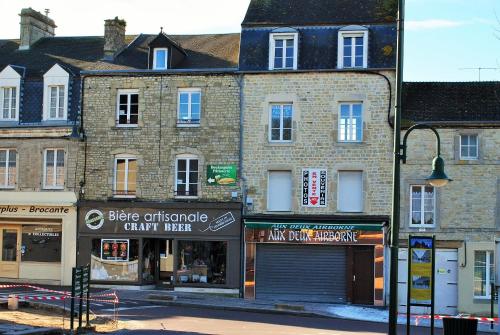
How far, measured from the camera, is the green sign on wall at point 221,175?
86.1 ft

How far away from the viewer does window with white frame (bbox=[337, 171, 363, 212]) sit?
25547 mm

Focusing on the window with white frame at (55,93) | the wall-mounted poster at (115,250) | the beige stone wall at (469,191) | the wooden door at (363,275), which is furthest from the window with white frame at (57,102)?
the beige stone wall at (469,191)

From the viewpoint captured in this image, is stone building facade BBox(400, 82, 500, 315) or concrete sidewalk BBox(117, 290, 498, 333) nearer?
concrete sidewalk BBox(117, 290, 498, 333)

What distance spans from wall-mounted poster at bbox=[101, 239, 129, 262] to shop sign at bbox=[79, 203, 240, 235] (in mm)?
454

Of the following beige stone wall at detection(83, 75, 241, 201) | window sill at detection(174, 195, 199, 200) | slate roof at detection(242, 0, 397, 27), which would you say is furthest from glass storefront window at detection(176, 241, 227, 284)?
slate roof at detection(242, 0, 397, 27)

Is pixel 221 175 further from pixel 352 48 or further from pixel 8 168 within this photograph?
pixel 8 168

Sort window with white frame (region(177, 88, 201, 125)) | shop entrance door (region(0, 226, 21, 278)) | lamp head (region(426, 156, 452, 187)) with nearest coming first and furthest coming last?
1. lamp head (region(426, 156, 452, 187))
2. window with white frame (region(177, 88, 201, 125))
3. shop entrance door (region(0, 226, 21, 278))

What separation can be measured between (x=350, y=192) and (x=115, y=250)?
8.79 meters

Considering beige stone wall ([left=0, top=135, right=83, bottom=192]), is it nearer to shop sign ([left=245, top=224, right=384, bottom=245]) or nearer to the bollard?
shop sign ([left=245, top=224, right=384, bottom=245])

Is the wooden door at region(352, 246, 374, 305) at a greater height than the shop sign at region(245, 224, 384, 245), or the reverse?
the shop sign at region(245, 224, 384, 245)

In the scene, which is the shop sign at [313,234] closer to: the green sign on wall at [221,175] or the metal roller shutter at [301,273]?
the metal roller shutter at [301,273]

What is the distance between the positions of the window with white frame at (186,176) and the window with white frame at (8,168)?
6.39 meters

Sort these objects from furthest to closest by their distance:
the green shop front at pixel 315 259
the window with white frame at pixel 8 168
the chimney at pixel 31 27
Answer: the chimney at pixel 31 27 < the window with white frame at pixel 8 168 < the green shop front at pixel 315 259

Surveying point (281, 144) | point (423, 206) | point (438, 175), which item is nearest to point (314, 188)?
point (281, 144)
